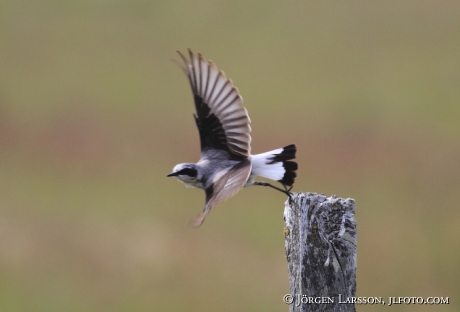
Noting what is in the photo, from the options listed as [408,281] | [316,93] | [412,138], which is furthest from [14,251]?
[316,93]

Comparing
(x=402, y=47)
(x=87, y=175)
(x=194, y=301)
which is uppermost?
(x=402, y=47)

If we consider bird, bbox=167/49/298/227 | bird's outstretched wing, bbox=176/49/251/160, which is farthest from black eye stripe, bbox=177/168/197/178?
bird's outstretched wing, bbox=176/49/251/160

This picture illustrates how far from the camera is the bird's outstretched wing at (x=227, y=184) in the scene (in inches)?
164

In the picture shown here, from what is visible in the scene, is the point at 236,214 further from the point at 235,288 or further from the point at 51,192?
the point at 51,192

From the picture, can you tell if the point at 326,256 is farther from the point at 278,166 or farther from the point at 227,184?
the point at 278,166

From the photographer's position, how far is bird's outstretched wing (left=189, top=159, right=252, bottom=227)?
13.7 ft

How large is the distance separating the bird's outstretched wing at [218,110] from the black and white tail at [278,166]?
0.16 metres

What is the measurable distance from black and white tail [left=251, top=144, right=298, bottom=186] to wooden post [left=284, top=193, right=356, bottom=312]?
1.41 meters

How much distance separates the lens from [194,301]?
8164 millimetres

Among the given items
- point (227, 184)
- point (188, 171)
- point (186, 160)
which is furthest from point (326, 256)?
point (186, 160)

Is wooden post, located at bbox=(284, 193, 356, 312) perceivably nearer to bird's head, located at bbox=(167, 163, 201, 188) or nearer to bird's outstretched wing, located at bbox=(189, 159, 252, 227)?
bird's outstretched wing, located at bbox=(189, 159, 252, 227)

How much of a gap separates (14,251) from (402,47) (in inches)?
433

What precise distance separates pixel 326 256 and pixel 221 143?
76.9 inches

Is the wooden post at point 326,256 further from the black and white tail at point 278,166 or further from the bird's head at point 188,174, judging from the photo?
the bird's head at point 188,174
